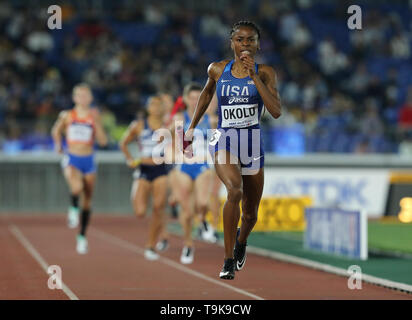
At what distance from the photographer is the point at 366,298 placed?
1059 centimetres

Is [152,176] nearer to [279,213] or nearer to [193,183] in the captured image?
[193,183]

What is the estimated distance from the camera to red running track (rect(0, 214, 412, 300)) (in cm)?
1095

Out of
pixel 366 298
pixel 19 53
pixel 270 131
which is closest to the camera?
pixel 366 298

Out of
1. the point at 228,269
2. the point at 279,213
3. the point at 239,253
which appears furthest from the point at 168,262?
the point at 279,213

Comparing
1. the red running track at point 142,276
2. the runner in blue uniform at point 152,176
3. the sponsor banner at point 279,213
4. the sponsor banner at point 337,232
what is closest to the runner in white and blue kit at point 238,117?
the red running track at point 142,276

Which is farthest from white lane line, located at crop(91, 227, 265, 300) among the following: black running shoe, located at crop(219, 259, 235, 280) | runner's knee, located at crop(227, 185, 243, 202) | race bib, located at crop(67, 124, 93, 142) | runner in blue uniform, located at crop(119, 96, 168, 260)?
race bib, located at crop(67, 124, 93, 142)

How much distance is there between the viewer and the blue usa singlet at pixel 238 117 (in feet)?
30.1

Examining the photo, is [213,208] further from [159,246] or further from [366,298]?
[366,298]

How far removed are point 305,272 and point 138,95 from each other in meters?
16.2

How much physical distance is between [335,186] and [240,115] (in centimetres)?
1865

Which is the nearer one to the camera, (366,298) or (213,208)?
(366,298)

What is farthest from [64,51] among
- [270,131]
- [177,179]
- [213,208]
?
[177,179]

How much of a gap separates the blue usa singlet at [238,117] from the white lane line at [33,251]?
2533 millimetres

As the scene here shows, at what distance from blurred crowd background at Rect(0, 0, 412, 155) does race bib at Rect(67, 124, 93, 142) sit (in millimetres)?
9044
